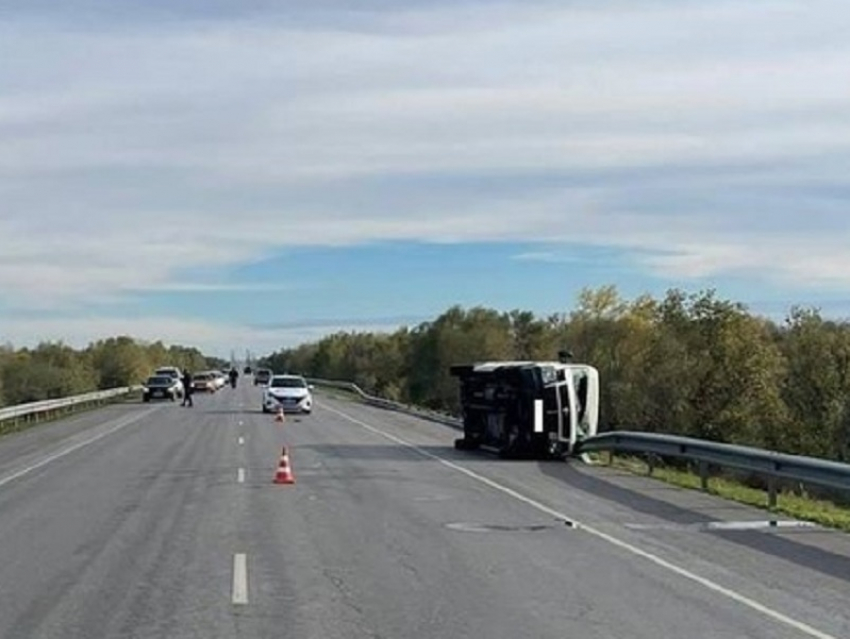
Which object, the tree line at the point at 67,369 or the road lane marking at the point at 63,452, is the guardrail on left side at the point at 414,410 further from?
the tree line at the point at 67,369

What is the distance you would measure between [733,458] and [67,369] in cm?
12383

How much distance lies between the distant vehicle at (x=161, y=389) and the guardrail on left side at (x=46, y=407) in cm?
200

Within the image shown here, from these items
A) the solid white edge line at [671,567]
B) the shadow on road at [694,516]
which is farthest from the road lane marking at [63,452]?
the shadow on road at [694,516]

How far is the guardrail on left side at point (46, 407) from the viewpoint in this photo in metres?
51.9

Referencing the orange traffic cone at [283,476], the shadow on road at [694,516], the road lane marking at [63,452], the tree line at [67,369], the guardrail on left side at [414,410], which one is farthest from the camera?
the tree line at [67,369]

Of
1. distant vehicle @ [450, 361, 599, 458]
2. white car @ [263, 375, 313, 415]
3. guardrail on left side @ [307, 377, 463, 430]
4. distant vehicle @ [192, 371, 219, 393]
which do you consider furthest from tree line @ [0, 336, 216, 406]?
distant vehicle @ [450, 361, 599, 458]

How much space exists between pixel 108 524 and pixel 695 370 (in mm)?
50560

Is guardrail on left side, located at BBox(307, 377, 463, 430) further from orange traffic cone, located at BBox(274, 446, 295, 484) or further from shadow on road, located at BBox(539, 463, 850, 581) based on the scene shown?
orange traffic cone, located at BBox(274, 446, 295, 484)

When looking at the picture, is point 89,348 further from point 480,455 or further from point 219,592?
point 219,592

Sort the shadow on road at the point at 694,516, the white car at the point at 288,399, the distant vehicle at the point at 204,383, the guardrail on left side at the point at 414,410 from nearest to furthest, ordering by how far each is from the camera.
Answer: the shadow on road at the point at 694,516 → the guardrail on left side at the point at 414,410 → the white car at the point at 288,399 → the distant vehicle at the point at 204,383

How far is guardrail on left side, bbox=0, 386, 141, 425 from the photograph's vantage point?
170ft

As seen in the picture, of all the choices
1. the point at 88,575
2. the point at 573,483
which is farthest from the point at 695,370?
the point at 88,575

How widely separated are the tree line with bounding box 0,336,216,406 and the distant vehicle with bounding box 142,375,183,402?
81.0ft

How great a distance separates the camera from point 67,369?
14162 cm
